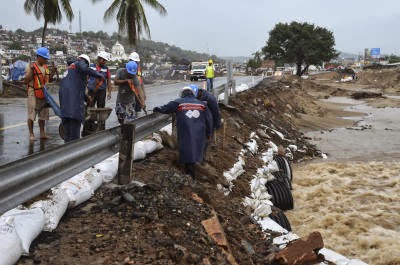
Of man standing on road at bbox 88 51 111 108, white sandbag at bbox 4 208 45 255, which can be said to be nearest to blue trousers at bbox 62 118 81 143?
man standing on road at bbox 88 51 111 108

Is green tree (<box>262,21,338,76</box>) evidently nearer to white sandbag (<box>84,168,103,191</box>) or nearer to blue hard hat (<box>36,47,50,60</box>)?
blue hard hat (<box>36,47,50,60</box>)

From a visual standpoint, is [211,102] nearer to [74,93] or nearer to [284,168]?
[74,93]

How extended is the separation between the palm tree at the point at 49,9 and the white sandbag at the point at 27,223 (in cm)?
2109

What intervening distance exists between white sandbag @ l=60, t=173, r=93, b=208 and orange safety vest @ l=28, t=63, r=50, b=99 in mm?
3769

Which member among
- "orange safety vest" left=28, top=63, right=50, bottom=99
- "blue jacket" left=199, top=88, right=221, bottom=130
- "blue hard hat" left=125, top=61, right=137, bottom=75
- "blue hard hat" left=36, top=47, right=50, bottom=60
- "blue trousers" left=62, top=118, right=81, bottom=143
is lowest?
"blue trousers" left=62, top=118, right=81, bottom=143

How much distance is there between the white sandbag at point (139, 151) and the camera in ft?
19.4

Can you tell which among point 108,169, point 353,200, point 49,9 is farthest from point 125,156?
point 49,9

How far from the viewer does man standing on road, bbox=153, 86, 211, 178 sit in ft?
20.3

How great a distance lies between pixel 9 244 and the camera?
2.85m

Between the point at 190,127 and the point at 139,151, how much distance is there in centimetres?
78

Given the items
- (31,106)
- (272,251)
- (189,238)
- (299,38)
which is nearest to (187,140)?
(272,251)

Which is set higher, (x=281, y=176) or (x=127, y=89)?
(x=127, y=89)

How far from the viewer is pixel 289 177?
1033 centimetres

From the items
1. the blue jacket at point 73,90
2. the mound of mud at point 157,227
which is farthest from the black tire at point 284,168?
the blue jacket at point 73,90
